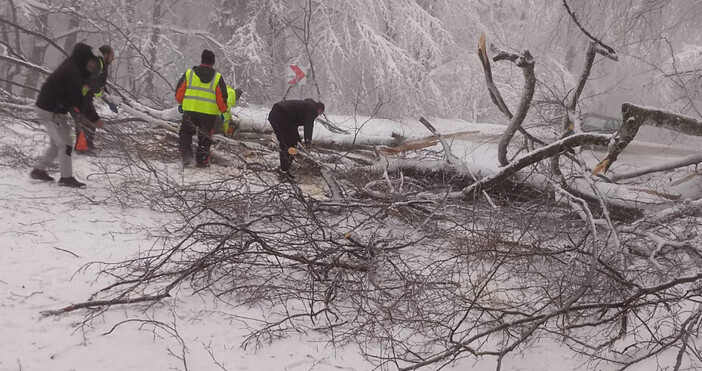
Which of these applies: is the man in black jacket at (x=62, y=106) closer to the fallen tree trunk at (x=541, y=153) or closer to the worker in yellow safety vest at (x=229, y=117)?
the worker in yellow safety vest at (x=229, y=117)

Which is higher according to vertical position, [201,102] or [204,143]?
[201,102]

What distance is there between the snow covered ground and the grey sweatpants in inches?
28.9

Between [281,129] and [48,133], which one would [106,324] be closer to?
[48,133]

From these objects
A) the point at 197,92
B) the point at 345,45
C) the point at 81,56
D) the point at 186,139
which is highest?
the point at 345,45

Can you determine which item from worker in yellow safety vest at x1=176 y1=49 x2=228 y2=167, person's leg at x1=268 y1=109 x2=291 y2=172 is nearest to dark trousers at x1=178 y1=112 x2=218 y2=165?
worker in yellow safety vest at x1=176 y1=49 x2=228 y2=167

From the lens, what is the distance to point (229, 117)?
6730mm

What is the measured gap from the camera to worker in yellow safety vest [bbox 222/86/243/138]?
21.1 ft

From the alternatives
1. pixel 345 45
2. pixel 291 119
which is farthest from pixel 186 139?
pixel 345 45

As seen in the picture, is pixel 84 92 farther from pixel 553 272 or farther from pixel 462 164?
pixel 553 272

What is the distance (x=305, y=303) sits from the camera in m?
3.24

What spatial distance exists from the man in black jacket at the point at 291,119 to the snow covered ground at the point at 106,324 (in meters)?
2.15

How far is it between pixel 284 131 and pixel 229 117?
122cm

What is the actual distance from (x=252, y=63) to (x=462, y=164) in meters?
8.23

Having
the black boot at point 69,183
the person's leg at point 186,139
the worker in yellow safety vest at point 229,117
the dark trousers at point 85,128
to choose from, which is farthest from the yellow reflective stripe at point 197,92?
the black boot at point 69,183
